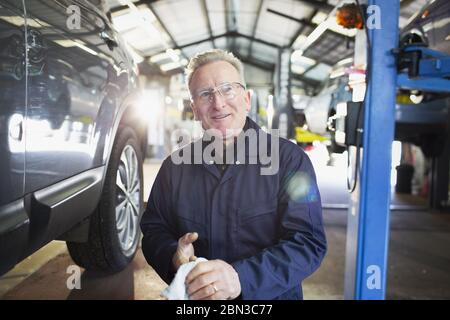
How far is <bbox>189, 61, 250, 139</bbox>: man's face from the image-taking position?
99cm

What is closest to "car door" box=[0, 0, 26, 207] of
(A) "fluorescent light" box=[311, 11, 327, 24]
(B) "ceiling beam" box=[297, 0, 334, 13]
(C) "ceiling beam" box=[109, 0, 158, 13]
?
(C) "ceiling beam" box=[109, 0, 158, 13]

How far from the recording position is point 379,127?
5.04ft

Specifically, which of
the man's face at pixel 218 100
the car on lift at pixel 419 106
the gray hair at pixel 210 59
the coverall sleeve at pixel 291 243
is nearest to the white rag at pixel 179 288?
the coverall sleeve at pixel 291 243

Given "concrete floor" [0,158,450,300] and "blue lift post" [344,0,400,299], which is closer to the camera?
"blue lift post" [344,0,400,299]

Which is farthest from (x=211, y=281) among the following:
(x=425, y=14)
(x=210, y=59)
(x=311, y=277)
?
(x=425, y=14)

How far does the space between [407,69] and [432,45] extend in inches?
44.5

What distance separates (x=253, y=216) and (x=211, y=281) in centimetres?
26

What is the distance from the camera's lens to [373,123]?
1538 mm

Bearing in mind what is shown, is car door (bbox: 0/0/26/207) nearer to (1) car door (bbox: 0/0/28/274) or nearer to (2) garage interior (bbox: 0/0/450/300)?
(1) car door (bbox: 0/0/28/274)

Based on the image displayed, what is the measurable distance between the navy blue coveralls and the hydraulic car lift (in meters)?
0.67
